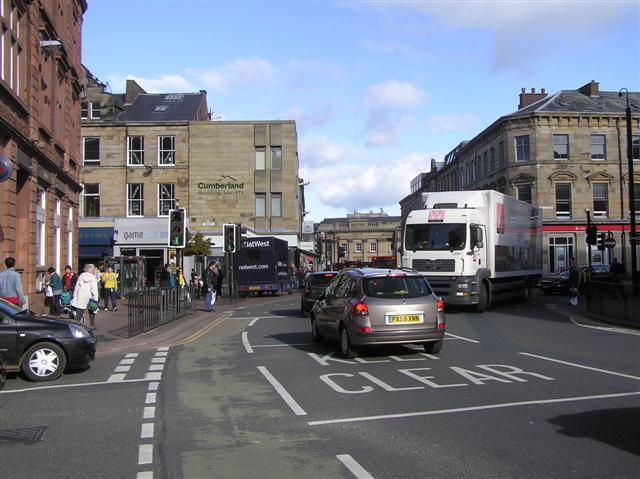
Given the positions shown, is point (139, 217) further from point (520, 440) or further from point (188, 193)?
point (520, 440)

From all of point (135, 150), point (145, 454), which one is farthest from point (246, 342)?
point (135, 150)

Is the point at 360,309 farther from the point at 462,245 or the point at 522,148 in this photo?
the point at 522,148

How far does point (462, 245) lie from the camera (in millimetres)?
19938

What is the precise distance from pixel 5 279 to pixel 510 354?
34.1 ft

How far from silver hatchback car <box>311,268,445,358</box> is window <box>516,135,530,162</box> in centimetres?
4291

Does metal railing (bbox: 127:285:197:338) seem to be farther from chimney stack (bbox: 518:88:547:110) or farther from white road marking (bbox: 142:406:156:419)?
chimney stack (bbox: 518:88:547:110)

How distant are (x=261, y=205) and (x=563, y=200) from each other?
81.2 feet

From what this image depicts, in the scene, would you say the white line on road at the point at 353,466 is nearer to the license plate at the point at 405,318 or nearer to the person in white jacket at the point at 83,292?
the license plate at the point at 405,318

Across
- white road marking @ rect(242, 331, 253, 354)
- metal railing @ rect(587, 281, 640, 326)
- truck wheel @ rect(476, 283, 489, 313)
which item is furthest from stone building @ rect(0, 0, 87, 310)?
metal railing @ rect(587, 281, 640, 326)

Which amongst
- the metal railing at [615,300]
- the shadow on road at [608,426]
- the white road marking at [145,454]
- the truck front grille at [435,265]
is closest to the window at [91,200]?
the truck front grille at [435,265]

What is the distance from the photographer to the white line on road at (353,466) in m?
5.04

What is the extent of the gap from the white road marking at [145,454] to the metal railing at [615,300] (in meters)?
14.7

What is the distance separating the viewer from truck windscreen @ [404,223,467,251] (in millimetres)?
20078

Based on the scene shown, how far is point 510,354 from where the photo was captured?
11664mm
